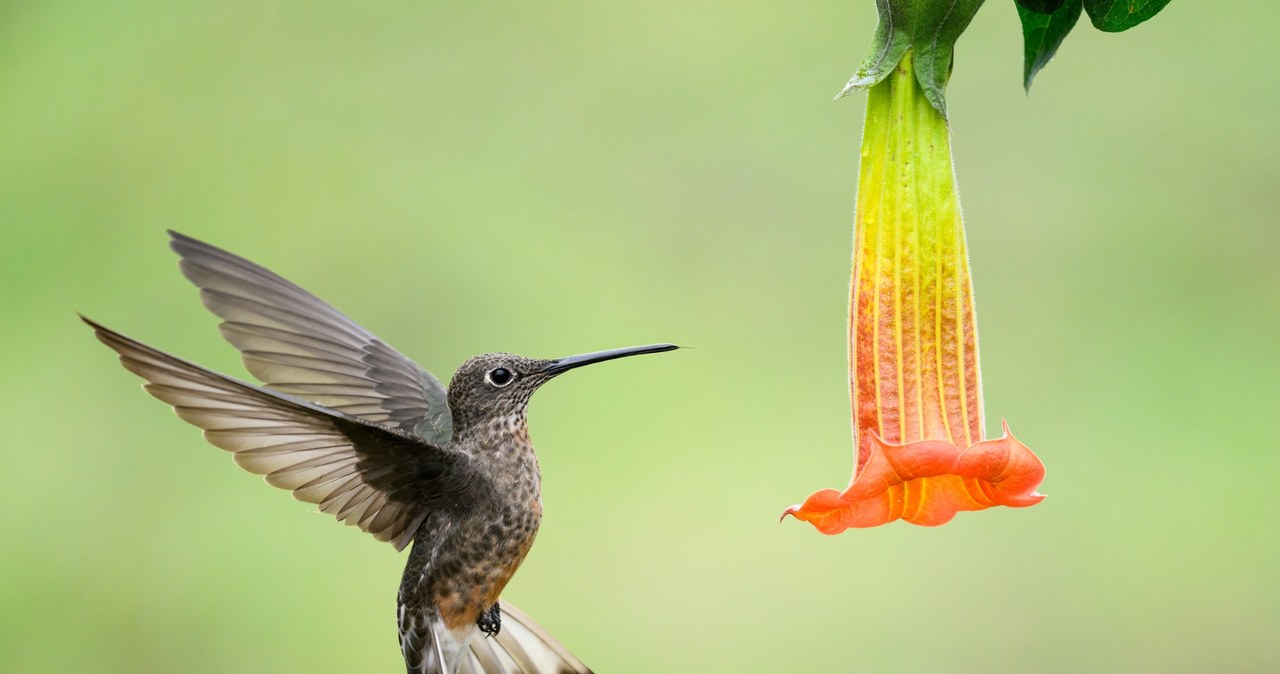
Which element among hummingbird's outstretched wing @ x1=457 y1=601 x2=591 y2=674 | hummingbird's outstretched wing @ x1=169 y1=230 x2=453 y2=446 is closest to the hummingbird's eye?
hummingbird's outstretched wing @ x1=169 y1=230 x2=453 y2=446

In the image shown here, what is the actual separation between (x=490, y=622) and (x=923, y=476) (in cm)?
50

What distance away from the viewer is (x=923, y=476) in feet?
1.93

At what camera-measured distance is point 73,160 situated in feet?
7.59

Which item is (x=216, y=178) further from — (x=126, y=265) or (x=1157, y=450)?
(x=1157, y=450)

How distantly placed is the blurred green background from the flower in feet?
4.37

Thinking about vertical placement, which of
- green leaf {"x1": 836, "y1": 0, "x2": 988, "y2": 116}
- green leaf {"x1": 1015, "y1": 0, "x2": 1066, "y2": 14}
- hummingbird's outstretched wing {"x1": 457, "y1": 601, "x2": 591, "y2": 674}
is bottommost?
hummingbird's outstretched wing {"x1": 457, "y1": 601, "x2": 591, "y2": 674}

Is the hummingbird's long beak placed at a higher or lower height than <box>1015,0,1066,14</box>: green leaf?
lower

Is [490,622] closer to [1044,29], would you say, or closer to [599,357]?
[599,357]

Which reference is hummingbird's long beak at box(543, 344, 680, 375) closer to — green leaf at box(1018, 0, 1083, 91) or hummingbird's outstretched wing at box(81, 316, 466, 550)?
hummingbird's outstretched wing at box(81, 316, 466, 550)

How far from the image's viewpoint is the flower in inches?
25.4

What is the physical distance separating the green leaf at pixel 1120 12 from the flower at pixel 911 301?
A: 4.1 inches

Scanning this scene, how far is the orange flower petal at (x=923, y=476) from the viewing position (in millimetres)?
572

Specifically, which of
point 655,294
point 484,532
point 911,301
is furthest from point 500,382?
point 655,294

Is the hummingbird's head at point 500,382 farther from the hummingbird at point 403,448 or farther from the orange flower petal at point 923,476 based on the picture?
the orange flower petal at point 923,476
